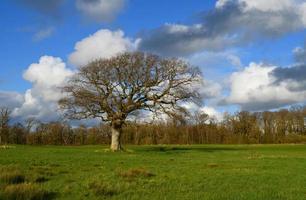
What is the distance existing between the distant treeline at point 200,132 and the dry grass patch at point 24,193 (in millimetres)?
125065

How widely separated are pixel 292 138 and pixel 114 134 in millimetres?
95411

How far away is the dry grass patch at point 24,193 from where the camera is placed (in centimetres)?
1185

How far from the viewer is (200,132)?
6068 inches

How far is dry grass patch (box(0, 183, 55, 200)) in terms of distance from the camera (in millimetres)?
11852

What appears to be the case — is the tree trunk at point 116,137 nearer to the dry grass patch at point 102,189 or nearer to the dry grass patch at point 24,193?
the dry grass patch at point 102,189

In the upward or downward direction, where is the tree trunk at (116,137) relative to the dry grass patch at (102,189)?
upward

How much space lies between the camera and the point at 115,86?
53.1 metres

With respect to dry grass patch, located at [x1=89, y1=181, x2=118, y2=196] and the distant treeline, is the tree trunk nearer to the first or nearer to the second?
dry grass patch, located at [x1=89, y1=181, x2=118, y2=196]

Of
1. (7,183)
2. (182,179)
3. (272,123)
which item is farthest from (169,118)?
(272,123)

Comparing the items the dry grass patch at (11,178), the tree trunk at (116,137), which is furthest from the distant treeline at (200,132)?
the dry grass patch at (11,178)

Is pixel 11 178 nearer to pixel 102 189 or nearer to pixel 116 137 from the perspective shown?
pixel 102 189

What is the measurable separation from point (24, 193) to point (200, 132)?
472 ft

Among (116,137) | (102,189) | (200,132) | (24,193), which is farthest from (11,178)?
(200,132)

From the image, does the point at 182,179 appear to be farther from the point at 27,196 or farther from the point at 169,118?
the point at 169,118
